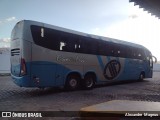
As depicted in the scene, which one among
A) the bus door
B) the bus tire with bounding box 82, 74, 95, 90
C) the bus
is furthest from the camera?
the bus tire with bounding box 82, 74, 95, 90

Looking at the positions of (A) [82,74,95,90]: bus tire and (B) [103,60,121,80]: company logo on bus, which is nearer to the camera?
(A) [82,74,95,90]: bus tire

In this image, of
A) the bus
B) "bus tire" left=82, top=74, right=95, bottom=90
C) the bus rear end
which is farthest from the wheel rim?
the bus rear end

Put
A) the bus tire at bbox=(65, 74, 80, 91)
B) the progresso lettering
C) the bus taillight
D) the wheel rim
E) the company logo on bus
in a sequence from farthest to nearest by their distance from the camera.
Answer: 1. the company logo on bus
2. the wheel rim
3. the bus tire at bbox=(65, 74, 80, 91)
4. the progresso lettering
5. the bus taillight

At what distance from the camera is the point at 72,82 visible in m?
12.3

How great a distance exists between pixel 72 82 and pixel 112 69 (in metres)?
4.41

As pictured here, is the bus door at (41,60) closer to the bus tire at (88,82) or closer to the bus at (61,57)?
the bus at (61,57)

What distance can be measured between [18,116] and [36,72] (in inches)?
157

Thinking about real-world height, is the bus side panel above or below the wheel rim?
above

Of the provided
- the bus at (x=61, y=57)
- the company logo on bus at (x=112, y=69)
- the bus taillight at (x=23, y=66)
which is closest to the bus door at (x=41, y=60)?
the bus at (x=61, y=57)

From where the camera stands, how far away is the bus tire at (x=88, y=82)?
1314cm

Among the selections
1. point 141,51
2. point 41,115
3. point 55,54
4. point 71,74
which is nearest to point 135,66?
point 141,51

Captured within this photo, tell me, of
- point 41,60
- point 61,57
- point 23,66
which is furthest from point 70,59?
point 23,66

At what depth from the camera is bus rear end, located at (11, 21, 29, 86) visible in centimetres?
1004

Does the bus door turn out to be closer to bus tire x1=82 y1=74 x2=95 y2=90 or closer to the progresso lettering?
the progresso lettering
